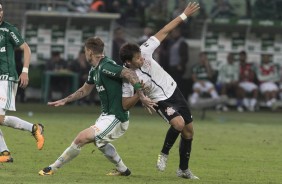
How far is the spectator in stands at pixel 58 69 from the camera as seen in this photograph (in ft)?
102

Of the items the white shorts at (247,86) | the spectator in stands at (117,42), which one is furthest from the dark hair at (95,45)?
the white shorts at (247,86)

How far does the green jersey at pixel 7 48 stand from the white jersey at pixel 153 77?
2149 mm

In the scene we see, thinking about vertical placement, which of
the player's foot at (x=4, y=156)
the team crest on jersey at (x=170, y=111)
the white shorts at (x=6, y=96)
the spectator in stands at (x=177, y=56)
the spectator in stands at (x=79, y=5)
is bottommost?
the spectator in stands at (x=177, y=56)

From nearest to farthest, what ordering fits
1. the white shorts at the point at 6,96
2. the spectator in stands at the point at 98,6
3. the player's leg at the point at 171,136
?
1. the player's leg at the point at 171,136
2. the white shorts at the point at 6,96
3. the spectator in stands at the point at 98,6

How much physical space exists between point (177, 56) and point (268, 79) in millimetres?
3252

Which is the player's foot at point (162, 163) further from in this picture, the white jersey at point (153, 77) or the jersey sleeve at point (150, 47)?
the jersey sleeve at point (150, 47)

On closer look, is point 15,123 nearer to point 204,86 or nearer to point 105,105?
point 105,105

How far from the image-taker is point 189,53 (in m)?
33.5

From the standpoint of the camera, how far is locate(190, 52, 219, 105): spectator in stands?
3156 cm

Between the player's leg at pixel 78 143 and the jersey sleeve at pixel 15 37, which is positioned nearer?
the player's leg at pixel 78 143

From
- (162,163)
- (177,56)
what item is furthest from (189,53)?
(162,163)

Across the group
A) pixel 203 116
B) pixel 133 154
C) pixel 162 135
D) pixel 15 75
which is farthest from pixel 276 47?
pixel 15 75

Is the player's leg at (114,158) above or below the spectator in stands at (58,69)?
above

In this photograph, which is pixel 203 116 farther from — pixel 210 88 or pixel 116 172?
pixel 116 172
